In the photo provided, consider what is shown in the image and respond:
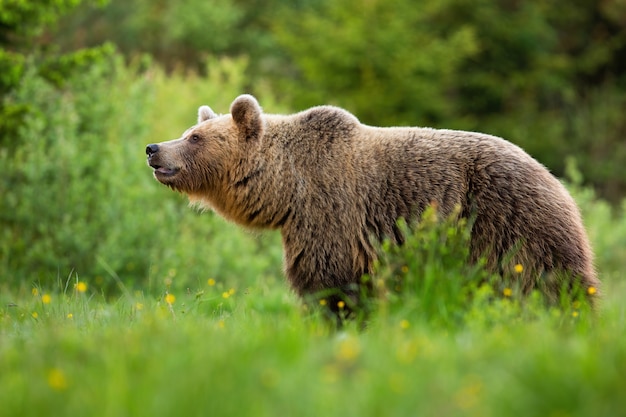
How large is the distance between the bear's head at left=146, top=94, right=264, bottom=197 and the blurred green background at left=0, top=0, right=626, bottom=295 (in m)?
0.86

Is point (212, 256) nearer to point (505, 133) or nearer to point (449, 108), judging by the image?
point (449, 108)

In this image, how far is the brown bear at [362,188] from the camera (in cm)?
564

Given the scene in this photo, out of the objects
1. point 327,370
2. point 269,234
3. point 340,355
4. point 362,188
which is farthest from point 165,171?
point 269,234

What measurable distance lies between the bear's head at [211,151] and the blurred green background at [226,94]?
0.86 m

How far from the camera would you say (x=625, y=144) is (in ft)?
75.7

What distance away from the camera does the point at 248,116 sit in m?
6.43

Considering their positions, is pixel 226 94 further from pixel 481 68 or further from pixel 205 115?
pixel 481 68

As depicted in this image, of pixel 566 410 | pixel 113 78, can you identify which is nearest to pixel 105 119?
pixel 113 78

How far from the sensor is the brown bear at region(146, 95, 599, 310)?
5.64 meters

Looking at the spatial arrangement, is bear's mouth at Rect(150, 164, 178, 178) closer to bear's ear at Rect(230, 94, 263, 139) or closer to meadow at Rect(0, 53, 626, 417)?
bear's ear at Rect(230, 94, 263, 139)

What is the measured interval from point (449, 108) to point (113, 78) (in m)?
10.6

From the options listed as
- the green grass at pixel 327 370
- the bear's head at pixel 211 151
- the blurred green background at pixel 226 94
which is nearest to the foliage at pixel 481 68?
the blurred green background at pixel 226 94

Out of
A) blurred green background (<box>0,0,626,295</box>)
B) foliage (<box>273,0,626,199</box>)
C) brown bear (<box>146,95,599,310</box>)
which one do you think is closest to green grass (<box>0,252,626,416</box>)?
brown bear (<box>146,95,599,310</box>)

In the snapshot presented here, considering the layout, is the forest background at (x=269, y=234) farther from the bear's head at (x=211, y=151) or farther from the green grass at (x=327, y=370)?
the bear's head at (x=211, y=151)
